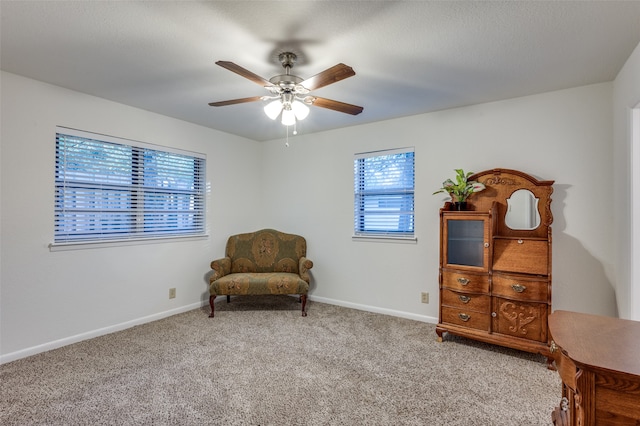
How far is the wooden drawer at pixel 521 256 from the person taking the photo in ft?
8.50

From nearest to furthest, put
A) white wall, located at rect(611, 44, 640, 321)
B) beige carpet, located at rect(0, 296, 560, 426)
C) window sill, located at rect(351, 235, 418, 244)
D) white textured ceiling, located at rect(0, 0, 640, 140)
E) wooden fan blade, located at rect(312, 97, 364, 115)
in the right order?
white textured ceiling, located at rect(0, 0, 640, 140) → beige carpet, located at rect(0, 296, 560, 426) → white wall, located at rect(611, 44, 640, 321) → wooden fan blade, located at rect(312, 97, 364, 115) → window sill, located at rect(351, 235, 418, 244)

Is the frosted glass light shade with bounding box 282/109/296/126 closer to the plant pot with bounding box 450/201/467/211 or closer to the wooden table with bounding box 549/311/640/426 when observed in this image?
the plant pot with bounding box 450/201/467/211

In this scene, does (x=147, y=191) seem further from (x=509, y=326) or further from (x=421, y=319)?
(x=509, y=326)

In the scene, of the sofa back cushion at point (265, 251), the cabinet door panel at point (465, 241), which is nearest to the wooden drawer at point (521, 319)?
the cabinet door panel at point (465, 241)

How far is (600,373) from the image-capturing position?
3.14ft

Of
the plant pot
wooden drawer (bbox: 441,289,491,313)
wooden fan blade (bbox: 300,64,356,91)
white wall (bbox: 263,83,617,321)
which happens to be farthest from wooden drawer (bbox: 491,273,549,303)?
wooden fan blade (bbox: 300,64,356,91)

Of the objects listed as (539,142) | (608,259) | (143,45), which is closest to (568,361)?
(608,259)

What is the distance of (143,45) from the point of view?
2.10 metres

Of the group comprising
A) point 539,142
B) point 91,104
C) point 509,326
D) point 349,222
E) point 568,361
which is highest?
point 91,104

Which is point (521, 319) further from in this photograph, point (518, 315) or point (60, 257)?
point (60, 257)

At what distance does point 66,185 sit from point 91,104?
0.83 m

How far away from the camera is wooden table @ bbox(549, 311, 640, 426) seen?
3.07ft

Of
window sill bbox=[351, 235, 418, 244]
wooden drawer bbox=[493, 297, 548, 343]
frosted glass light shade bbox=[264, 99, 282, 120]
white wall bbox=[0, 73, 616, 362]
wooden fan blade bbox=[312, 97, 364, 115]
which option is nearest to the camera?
frosted glass light shade bbox=[264, 99, 282, 120]

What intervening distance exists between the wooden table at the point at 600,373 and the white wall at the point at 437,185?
1.86 metres
